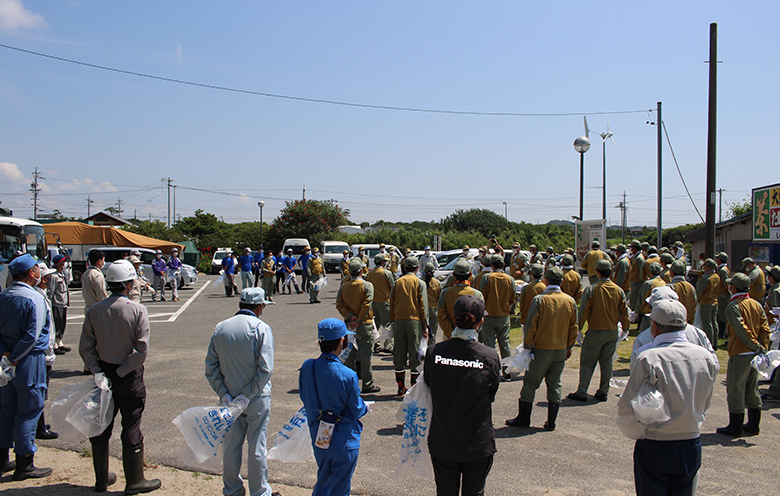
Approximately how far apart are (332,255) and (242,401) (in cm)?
3036

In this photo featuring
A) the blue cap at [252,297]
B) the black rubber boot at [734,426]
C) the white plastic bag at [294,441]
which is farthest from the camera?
the black rubber boot at [734,426]

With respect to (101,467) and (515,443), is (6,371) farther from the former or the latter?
(515,443)

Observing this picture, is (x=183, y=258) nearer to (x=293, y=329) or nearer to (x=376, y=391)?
(x=293, y=329)

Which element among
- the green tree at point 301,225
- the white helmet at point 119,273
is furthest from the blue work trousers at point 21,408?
the green tree at point 301,225

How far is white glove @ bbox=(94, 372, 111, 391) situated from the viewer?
420 cm

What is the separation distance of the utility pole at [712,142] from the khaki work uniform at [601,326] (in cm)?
833

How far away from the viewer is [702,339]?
437 cm

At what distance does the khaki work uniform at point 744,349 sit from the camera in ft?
19.0

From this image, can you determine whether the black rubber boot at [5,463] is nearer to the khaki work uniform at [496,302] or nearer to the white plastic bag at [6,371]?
the white plastic bag at [6,371]

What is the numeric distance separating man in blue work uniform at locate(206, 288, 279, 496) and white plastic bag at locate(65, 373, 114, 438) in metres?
0.94

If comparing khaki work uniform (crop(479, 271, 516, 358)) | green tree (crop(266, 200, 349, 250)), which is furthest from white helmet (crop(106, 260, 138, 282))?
green tree (crop(266, 200, 349, 250))

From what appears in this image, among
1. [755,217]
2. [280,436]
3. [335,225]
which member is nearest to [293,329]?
[280,436]

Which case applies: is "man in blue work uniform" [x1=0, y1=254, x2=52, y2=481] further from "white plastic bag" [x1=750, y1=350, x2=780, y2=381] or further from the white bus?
the white bus

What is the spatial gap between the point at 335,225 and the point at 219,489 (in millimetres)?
44483
